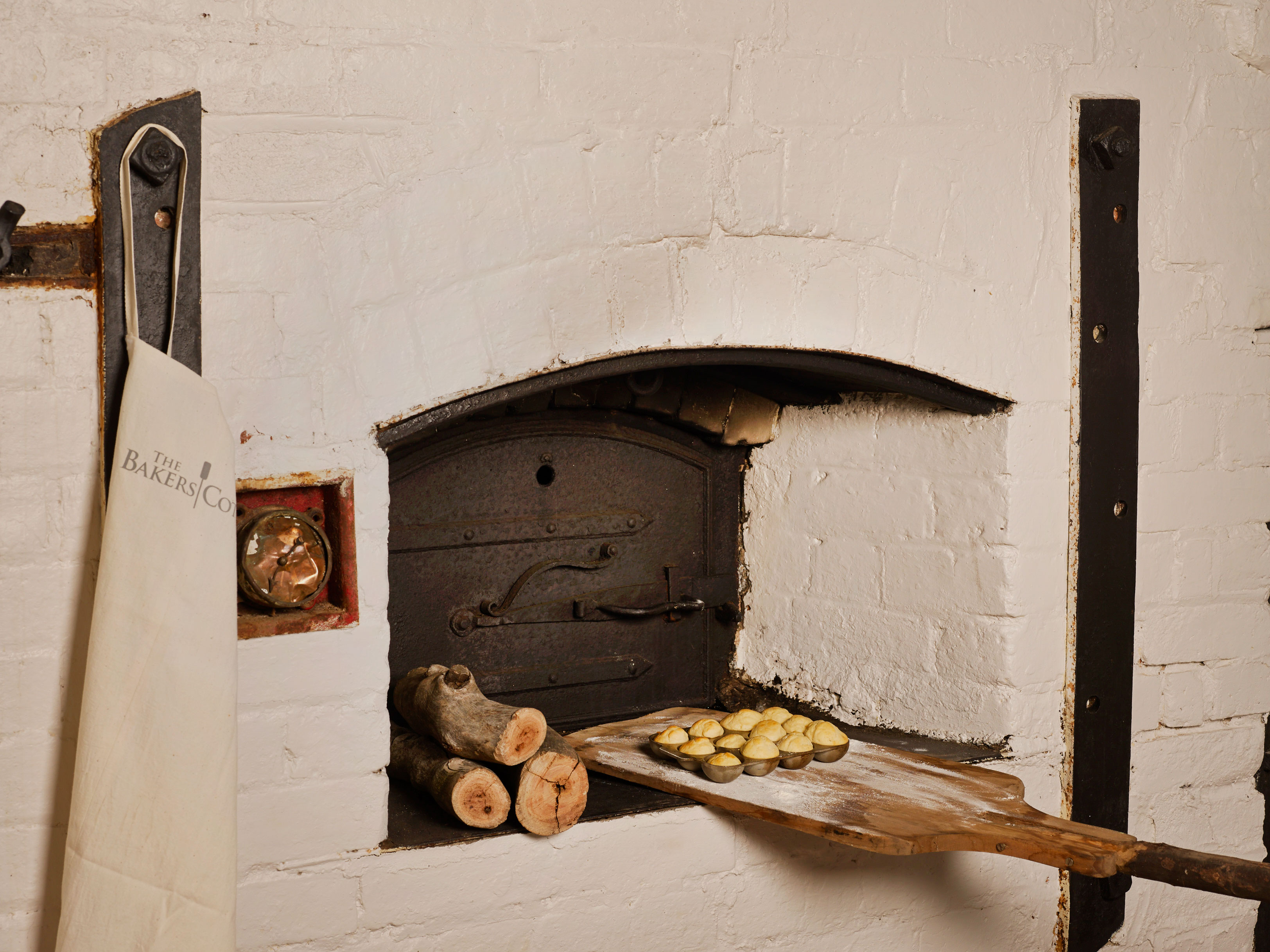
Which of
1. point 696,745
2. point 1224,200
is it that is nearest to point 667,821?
point 696,745

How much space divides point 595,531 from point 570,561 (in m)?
0.07

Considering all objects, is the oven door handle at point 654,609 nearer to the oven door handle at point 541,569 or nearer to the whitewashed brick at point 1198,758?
the oven door handle at point 541,569

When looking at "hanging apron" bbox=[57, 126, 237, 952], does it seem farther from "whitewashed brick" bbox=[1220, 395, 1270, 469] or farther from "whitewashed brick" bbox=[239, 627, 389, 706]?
"whitewashed brick" bbox=[1220, 395, 1270, 469]

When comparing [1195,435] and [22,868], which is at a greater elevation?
[1195,435]

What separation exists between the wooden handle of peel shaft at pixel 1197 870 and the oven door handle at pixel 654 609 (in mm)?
887

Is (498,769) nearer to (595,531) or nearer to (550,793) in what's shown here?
(550,793)

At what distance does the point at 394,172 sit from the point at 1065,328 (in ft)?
3.62

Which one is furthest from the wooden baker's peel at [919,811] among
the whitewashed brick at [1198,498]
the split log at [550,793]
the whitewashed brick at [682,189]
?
the whitewashed brick at [682,189]

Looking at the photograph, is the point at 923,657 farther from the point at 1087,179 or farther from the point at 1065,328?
the point at 1087,179

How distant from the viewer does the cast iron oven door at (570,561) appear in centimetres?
196

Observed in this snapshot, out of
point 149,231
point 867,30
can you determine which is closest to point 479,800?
point 149,231

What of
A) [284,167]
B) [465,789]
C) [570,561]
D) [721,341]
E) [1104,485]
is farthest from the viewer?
[570,561]

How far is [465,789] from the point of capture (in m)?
1.55

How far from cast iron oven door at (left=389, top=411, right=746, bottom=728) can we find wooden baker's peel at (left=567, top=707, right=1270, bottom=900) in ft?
0.70
